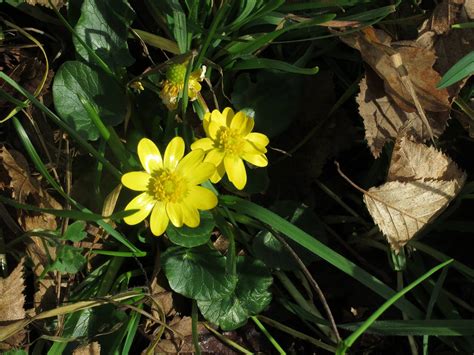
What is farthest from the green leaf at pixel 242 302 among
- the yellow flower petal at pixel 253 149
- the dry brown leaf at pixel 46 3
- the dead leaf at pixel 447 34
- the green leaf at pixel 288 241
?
the dry brown leaf at pixel 46 3

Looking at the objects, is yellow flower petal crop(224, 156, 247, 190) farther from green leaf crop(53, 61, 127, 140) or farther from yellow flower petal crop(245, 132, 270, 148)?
green leaf crop(53, 61, 127, 140)

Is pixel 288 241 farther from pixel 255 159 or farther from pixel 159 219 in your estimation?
pixel 159 219

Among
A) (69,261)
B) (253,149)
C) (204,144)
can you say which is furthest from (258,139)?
(69,261)

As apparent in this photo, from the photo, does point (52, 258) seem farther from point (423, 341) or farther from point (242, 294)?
point (423, 341)

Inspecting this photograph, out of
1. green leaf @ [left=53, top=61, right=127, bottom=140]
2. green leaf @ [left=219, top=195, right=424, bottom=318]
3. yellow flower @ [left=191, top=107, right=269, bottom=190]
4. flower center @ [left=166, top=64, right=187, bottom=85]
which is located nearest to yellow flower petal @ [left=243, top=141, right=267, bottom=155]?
yellow flower @ [left=191, top=107, right=269, bottom=190]

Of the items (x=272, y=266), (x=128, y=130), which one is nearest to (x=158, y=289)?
(x=272, y=266)

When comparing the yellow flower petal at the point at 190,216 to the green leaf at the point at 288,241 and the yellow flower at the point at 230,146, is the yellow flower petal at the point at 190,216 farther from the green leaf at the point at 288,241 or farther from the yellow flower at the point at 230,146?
the green leaf at the point at 288,241
